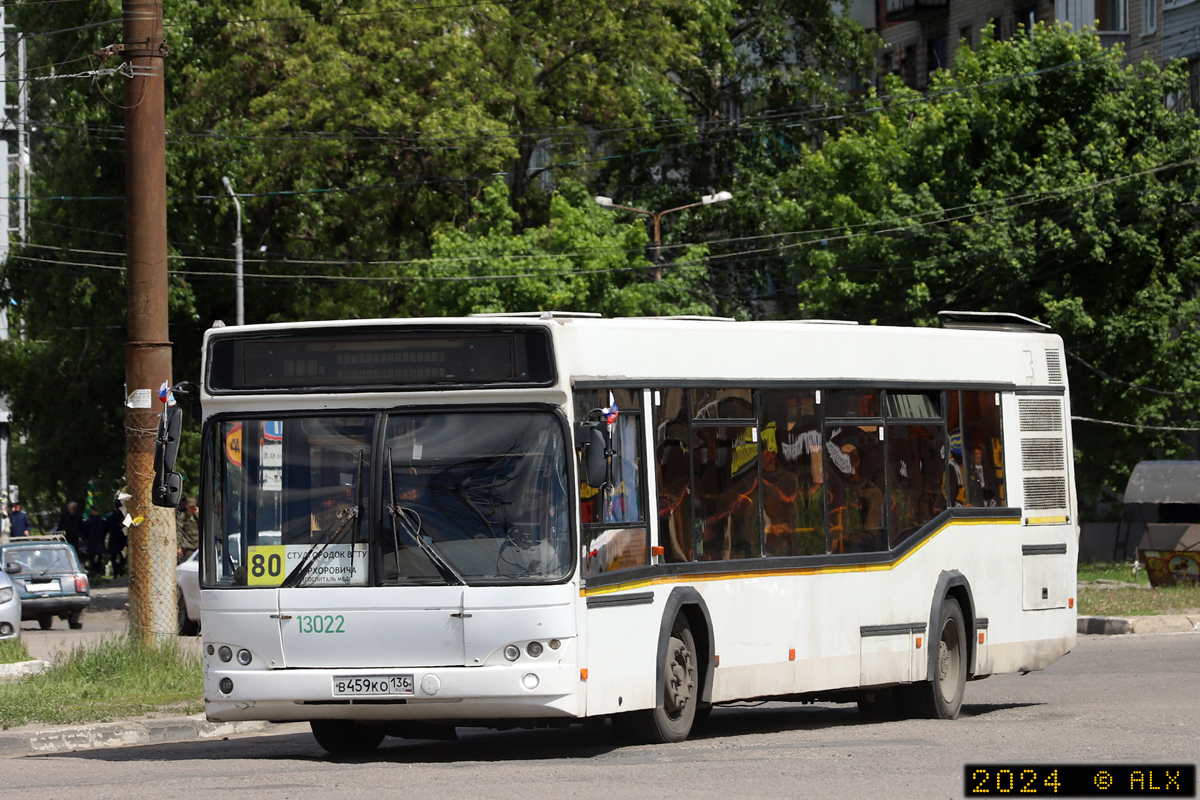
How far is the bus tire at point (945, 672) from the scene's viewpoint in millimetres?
13688

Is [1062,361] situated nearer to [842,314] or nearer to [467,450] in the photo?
[467,450]

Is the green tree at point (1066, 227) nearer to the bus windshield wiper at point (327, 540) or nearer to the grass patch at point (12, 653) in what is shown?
the grass patch at point (12, 653)

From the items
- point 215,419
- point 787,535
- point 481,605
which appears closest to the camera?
point 481,605

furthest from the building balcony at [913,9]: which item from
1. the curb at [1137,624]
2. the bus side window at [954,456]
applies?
the bus side window at [954,456]

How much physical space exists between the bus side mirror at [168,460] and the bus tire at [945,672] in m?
5.55

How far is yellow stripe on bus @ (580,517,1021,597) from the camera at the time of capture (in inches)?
432

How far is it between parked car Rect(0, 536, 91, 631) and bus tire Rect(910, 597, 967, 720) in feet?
64.5

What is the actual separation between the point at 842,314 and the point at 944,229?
129 inches

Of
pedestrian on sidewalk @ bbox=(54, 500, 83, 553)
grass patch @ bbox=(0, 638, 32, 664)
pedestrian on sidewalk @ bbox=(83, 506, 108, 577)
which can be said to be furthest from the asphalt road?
pedestrian on sidewalk @ bbox=(54, 500, 83, 553)

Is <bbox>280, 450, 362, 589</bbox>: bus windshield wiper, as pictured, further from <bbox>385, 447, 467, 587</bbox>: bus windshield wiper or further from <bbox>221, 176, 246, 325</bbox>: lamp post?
<bbox>221, 176, 246, 325</bbox>: lamp post

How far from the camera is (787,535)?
492 inches

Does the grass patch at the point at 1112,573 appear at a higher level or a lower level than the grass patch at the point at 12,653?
lower

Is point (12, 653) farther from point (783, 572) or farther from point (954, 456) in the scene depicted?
point (954, 456)

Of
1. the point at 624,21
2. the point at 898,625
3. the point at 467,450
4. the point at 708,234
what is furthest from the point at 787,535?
the point at 708,234
